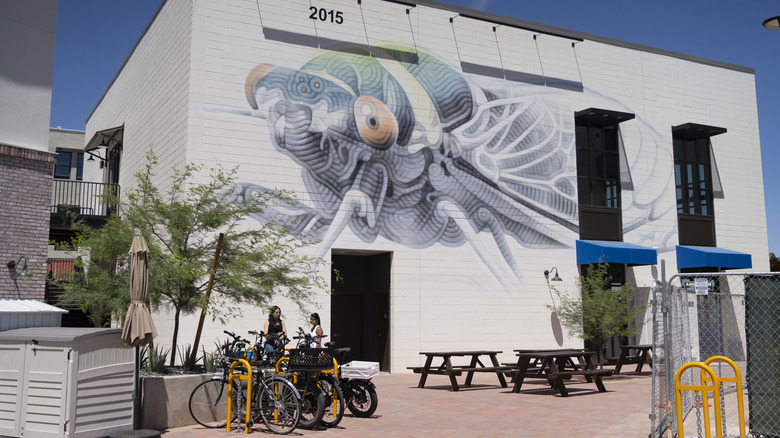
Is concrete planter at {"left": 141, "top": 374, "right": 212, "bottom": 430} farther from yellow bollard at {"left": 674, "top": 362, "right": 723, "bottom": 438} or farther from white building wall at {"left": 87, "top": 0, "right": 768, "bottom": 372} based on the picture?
white building wall at {"left": 87, "top": 0, "right": 768, "bottom": 372}

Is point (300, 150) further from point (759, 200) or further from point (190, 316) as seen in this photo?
point (759, 200)

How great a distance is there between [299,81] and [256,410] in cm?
1159

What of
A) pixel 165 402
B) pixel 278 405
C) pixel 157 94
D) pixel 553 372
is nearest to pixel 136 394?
pixel 165 402

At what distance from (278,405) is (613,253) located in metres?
15.1

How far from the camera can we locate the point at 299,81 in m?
19.5

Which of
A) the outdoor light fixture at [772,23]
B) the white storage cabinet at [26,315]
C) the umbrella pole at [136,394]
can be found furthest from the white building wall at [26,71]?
the outdoor light fixture at [772,23]

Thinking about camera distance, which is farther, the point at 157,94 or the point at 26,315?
the point at 157,94

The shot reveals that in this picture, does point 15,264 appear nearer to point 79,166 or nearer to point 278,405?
point 278,405

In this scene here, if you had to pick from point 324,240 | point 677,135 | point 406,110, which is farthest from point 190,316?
point 677,135

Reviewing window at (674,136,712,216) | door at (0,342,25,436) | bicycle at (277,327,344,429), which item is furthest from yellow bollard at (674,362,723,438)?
window at (674,136,712,216)

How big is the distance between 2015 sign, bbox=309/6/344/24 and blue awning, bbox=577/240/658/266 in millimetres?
10468

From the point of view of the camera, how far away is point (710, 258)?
955 inches

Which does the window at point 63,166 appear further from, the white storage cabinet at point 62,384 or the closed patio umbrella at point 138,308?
the white storage cabinet at point 62,384

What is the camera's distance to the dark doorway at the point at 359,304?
2103 centimetres
